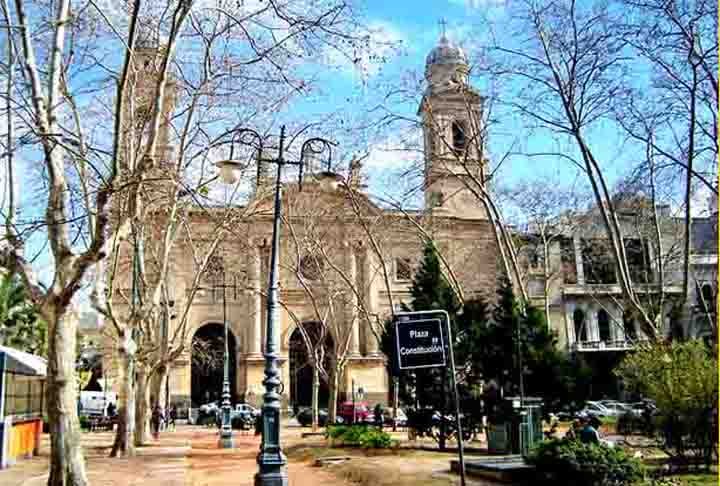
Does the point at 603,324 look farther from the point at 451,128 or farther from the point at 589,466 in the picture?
the point at 589,466

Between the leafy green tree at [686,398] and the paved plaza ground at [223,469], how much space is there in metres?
4.06

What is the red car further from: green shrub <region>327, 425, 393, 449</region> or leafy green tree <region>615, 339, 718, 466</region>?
leafy green tree <region>615, 339, 718, 466</region>

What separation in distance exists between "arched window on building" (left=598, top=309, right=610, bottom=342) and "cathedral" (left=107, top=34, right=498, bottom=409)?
13228mm

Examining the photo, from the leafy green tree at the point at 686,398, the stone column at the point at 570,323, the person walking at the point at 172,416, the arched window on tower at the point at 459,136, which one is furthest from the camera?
the stone column at the point at 570,323

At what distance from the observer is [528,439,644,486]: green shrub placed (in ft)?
40.0

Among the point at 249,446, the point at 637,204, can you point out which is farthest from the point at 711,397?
the point at 249,446

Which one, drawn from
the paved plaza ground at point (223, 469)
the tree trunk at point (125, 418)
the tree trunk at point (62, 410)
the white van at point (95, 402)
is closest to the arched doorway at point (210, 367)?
the white van at point (95, 402)

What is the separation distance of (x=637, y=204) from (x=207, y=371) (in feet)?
116

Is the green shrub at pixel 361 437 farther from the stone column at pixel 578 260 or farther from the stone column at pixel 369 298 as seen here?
the stone column at pixel 578 260

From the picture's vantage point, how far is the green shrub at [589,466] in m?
12.2

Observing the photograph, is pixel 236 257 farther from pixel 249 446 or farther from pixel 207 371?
pixel 207 371

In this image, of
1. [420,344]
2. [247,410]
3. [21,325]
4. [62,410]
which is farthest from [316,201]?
[420,344]

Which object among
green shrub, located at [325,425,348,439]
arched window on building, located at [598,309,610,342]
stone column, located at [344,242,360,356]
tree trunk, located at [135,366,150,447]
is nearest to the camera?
green shrub, located at [325,425,348,439]

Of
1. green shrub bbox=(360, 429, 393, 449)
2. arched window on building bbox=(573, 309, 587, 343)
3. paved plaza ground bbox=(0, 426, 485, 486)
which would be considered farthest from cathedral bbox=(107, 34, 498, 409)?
arched window on building bbox=(573, 309, 587, 343)
